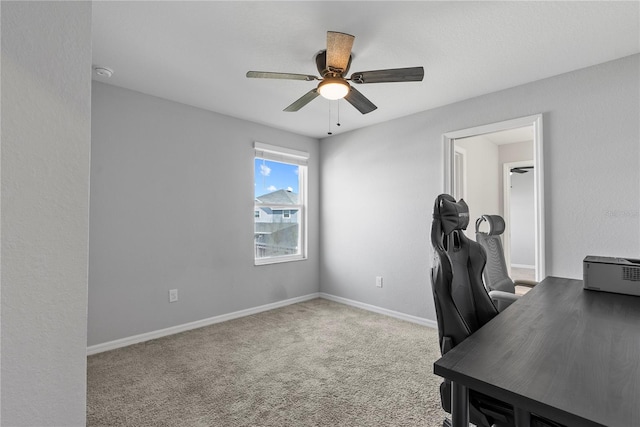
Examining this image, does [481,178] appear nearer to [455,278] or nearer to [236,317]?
[455,278]

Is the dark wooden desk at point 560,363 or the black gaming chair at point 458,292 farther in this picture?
the black gaming chair at point 458,292

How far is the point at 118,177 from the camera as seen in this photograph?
2.87 metres

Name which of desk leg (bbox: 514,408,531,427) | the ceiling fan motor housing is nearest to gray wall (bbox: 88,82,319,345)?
the ceiling fan motor housing

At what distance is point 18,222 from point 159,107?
2.75m

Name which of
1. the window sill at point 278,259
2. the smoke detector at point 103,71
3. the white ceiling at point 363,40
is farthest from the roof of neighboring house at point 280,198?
the smoke detector at point 103,71

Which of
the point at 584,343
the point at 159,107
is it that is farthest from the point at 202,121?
the point at 584,343

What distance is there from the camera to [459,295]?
144cm

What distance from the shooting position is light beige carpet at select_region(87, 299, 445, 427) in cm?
186

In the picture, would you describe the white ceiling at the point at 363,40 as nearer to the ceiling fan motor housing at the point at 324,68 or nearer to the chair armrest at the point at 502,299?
the ceiling fan motor housing at the point at 324,68

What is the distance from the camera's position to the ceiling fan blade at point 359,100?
2234 mm

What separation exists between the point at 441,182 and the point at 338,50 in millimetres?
2036

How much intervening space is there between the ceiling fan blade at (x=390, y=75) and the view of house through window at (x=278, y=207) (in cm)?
218

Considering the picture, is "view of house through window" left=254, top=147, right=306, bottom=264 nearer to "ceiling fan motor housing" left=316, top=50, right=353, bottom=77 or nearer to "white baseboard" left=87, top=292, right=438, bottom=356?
"white baseboard" left=87, top=292, right=438, bottom=356

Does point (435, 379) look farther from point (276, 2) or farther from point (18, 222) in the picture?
point (276, 2)
